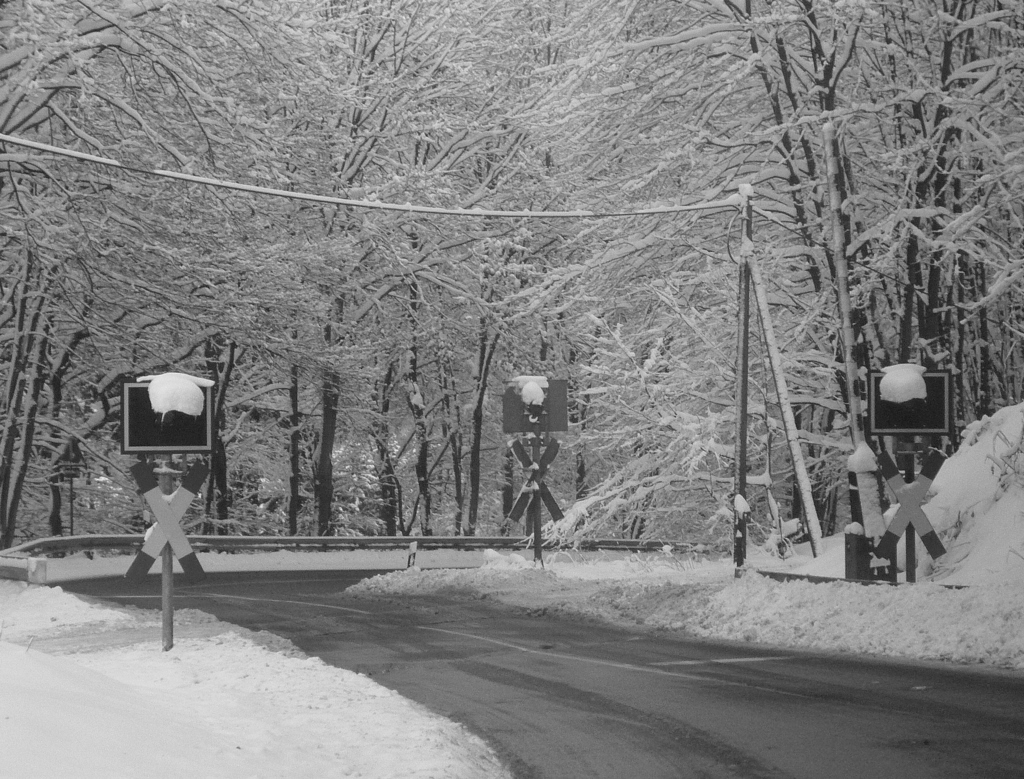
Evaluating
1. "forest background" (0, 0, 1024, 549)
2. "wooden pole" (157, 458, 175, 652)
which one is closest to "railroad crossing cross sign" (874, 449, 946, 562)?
"forest background" (0, 0, 1024, 549)

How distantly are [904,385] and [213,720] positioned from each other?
9.72 metres

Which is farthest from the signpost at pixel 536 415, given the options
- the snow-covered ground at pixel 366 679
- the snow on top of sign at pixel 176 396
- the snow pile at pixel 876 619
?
the snow on top of sign at pixel 176 396

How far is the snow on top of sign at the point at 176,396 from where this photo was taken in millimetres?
10945

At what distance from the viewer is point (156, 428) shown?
10992 mm

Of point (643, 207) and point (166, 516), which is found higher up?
point (643, 207)

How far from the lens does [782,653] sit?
12477 millimetres

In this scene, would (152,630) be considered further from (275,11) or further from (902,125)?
(902,125)

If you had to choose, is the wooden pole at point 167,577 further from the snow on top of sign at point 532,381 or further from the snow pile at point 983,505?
the snow on top of sign at point 532,381

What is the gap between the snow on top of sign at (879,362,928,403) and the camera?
48.5 feet

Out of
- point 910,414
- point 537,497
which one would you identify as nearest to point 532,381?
point 537,497

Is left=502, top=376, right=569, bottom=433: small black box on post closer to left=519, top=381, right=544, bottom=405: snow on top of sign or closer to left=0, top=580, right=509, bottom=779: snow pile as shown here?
left=519, top=381, right=544, bottom=405: snow on top of sign

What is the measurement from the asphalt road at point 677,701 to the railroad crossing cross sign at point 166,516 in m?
1.79

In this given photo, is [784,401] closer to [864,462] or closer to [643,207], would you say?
[864,462]

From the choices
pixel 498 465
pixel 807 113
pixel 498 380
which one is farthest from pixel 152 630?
pixel 498 465
